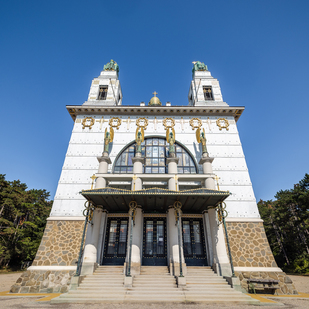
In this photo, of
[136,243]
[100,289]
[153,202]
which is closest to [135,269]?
[136,243]

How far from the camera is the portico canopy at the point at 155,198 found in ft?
37.1

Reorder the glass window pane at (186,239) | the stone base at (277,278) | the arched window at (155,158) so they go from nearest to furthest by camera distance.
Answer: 1. the stone base at (277,278)
2. the glass window pane at (186,239)
3. the arched window at (155,158)

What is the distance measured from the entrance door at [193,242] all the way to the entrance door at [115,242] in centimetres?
431

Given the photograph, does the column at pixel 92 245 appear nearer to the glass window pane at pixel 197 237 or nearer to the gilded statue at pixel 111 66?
the glass window pane at pixel 197 237

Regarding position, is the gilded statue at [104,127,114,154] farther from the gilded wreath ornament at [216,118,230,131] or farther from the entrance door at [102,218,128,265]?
the gilded wreath ornament at [216,118,230,131]

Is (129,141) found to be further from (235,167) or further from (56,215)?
(235,167)

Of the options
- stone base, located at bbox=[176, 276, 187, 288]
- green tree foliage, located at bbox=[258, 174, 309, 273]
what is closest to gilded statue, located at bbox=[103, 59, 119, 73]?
stone base, located at bbox=[176, 276, 187, 288]

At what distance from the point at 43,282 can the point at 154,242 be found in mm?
7214

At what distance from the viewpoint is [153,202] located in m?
12.9

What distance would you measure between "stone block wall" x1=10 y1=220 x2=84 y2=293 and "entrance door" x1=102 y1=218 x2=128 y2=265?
1922 mm

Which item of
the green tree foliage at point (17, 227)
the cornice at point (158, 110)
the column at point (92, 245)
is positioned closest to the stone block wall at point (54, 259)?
the column at point (92, 245)

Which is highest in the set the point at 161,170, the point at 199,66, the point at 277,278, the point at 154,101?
the point at 199,66

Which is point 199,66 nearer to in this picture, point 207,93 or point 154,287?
point 207,93

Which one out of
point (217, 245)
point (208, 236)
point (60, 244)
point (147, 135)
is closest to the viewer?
point (217, 245)
